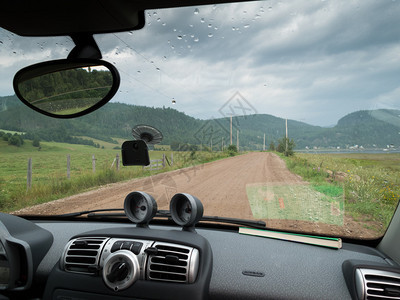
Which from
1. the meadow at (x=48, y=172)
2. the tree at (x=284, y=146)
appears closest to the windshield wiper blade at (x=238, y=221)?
the tree at (x=284, y=146)

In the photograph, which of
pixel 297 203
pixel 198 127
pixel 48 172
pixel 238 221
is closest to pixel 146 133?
pixel 198 127

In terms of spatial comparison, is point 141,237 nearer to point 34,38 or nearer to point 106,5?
point 106,5

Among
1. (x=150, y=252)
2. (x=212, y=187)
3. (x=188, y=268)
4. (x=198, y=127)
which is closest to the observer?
(x=188, y=268)

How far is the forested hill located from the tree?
0.17 ft

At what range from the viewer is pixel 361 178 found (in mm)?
2715

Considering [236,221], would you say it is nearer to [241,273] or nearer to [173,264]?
[241,273]

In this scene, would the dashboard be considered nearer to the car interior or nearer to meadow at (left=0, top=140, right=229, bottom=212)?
the car interior

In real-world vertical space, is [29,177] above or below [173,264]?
above

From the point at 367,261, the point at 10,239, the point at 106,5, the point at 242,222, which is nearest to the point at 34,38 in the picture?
the point at 106,5

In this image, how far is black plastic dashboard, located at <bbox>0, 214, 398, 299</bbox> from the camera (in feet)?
7.40

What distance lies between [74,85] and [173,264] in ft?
5.29

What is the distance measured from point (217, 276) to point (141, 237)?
716 millimetres

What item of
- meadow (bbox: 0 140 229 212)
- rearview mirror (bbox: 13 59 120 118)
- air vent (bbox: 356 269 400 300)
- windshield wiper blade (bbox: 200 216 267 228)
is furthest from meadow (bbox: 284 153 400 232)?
meadow (bbox: 0 140 229 212)

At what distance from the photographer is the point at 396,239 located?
2365 millimetres
